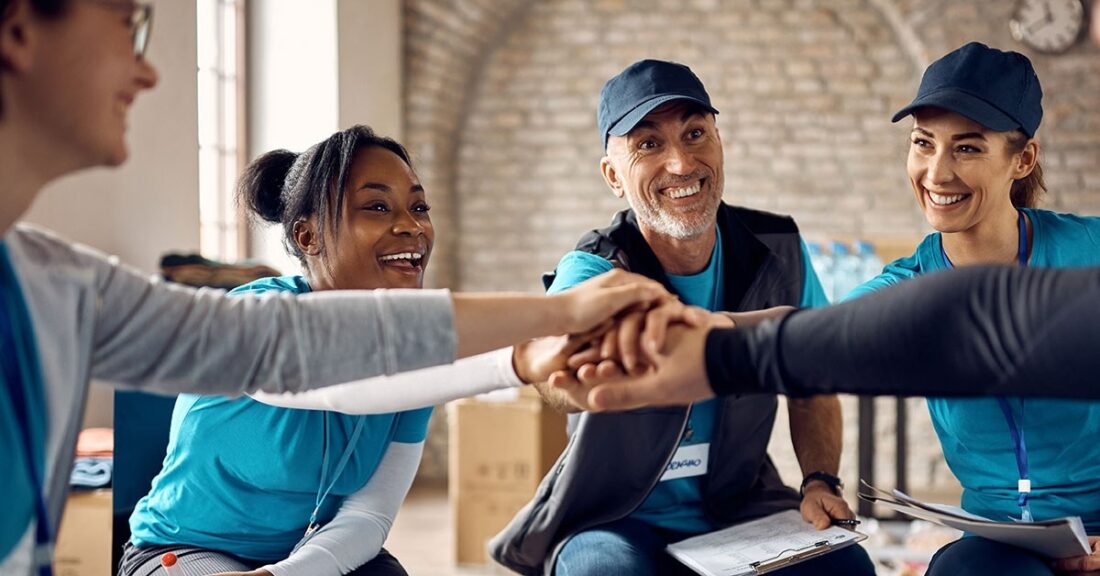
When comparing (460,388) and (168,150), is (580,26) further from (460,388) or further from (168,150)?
(460,388)

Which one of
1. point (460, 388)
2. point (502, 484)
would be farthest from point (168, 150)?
point (460, 388)

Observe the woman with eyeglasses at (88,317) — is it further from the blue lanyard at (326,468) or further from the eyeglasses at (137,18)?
the blue lanyard at (326,468)

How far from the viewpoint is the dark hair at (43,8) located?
1.12m

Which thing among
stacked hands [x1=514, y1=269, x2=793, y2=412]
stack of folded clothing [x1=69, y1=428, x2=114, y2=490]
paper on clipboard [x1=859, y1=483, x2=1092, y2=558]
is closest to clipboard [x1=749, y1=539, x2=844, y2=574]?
paper on clipboard [x1=859, y1=483, x2=1092, y2=558]

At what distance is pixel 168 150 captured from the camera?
13.5ft

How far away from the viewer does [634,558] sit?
197 centimetres

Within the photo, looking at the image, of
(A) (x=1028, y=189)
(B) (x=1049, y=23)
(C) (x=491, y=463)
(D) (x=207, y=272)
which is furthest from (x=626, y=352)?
(B) (x=1049, y=23)

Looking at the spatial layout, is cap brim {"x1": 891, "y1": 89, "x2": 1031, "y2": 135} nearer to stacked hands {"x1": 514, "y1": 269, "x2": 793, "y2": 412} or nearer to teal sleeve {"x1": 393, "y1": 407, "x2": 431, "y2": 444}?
stacked hands {"x1": 514, "y1": 269, "x2": 793, "y2": 412}

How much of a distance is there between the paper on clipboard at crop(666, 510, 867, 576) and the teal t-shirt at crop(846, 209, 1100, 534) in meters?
0.24

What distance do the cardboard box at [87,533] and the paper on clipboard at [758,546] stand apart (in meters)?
1.36

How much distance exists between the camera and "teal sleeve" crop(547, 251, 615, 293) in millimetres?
2107

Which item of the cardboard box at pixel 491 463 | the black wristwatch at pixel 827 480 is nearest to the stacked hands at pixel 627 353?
the black wristwatch at pixel 827 480

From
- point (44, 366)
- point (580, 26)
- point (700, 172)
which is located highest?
point (580, 26)

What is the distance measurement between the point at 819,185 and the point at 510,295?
5.06m
